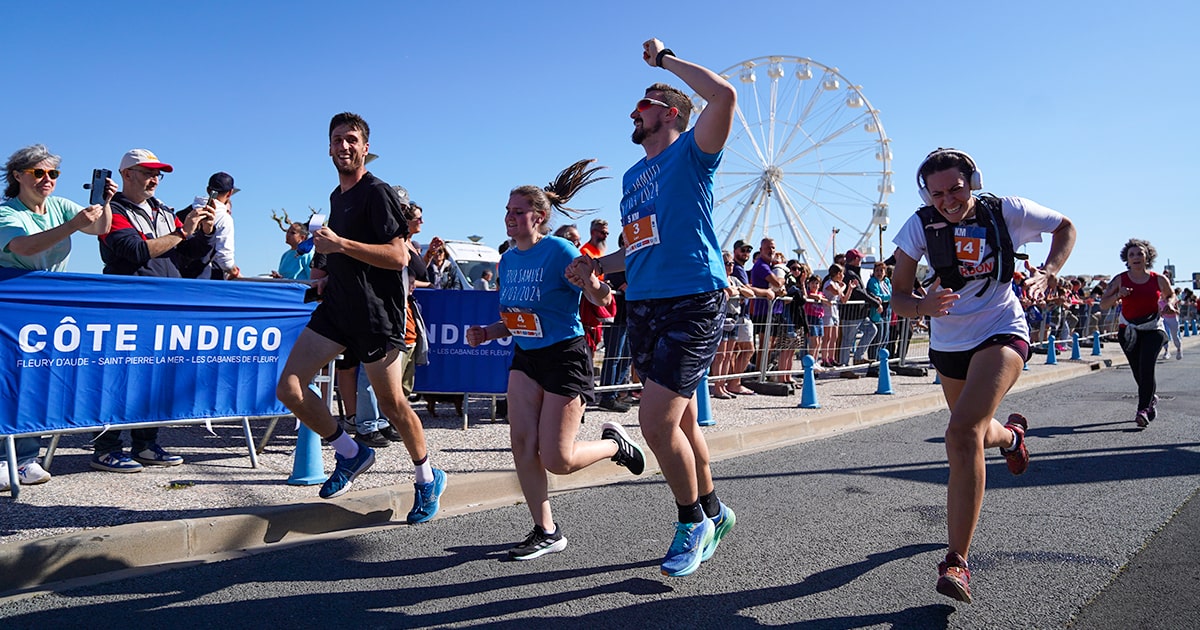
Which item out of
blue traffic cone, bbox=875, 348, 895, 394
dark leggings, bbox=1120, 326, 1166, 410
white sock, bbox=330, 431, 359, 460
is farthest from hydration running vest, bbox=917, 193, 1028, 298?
blue traffic cone, bbox=875, 348, 895, 394

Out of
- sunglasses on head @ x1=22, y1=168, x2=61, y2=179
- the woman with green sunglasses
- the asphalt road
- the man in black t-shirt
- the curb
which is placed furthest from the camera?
sunglasses on head @ x1=22, y1=168, x2=61, y2=179

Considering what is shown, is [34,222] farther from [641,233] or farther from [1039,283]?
[1039,283]

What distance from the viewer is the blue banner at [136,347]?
4715mm

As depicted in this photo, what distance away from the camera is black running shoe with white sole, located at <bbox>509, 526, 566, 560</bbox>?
3.83 metres

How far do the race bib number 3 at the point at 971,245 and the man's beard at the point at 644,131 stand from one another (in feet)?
4.27

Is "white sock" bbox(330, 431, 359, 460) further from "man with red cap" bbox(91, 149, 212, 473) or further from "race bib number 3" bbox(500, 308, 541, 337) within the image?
"man with red cap" bbox(91, 149, 212, 473)

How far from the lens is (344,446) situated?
4.48 meters

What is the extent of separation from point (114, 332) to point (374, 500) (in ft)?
6.37

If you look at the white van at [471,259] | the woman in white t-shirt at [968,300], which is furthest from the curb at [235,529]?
the white van at [471,259]

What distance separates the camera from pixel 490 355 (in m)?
7.79

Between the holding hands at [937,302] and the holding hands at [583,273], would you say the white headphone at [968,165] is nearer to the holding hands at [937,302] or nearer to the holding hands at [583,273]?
the holding hands at [937,302]

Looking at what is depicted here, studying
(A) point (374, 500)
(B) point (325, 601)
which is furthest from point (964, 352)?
(A) point (374, 500)

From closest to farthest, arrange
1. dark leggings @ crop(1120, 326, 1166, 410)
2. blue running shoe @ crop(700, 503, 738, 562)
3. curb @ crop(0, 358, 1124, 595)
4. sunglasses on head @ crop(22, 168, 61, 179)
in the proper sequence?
curb @ crop(0, 358, 1124, 595), blue running shoe @ crop(700, 503, 738, 562), sunglasses on head @ crop(22, 168, 61, 179), dark leggings @ crop(1120, 326, 1166, 410)

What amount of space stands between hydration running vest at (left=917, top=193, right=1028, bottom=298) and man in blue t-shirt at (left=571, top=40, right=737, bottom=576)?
34.4 inches
